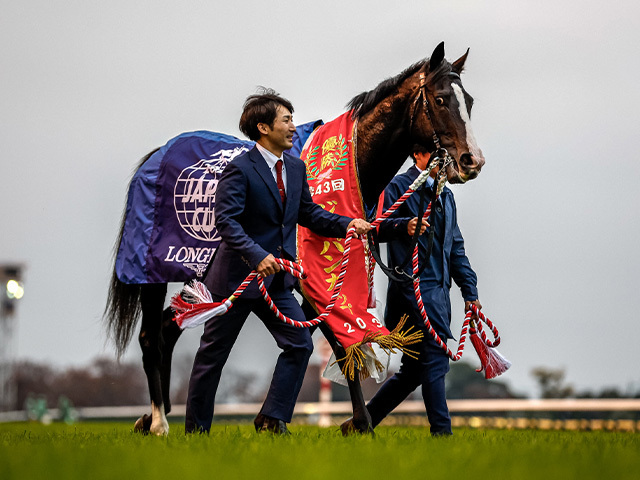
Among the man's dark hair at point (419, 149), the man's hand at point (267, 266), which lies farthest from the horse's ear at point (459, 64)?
the man's hand at point (267, 266)

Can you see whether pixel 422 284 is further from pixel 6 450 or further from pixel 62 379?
pixel 62 379

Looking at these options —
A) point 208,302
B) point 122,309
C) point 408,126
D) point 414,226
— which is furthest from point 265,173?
point 122,309

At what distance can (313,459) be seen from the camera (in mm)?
3236

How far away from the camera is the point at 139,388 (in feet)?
144

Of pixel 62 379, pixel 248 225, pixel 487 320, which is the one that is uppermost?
pixel 248 225

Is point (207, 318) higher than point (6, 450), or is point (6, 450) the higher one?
point (207, 318)

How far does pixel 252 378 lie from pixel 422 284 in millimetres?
23924

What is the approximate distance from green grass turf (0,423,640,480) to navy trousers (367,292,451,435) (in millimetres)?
705

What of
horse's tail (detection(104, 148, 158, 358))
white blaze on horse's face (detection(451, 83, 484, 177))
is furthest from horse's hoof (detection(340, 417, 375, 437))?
horse's tail (detection(104, 148, 158, 358))

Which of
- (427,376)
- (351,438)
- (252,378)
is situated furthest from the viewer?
(252,378)

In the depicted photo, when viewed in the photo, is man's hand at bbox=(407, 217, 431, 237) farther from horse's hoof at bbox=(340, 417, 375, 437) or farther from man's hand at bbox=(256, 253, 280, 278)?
horse's hoof at bbox=(340, 417, 375, 437)

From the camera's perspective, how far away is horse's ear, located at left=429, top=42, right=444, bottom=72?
5.16 m

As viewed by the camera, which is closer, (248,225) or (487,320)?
(248,225)

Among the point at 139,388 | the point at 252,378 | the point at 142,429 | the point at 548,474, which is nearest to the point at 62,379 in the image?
the point at 139,388
